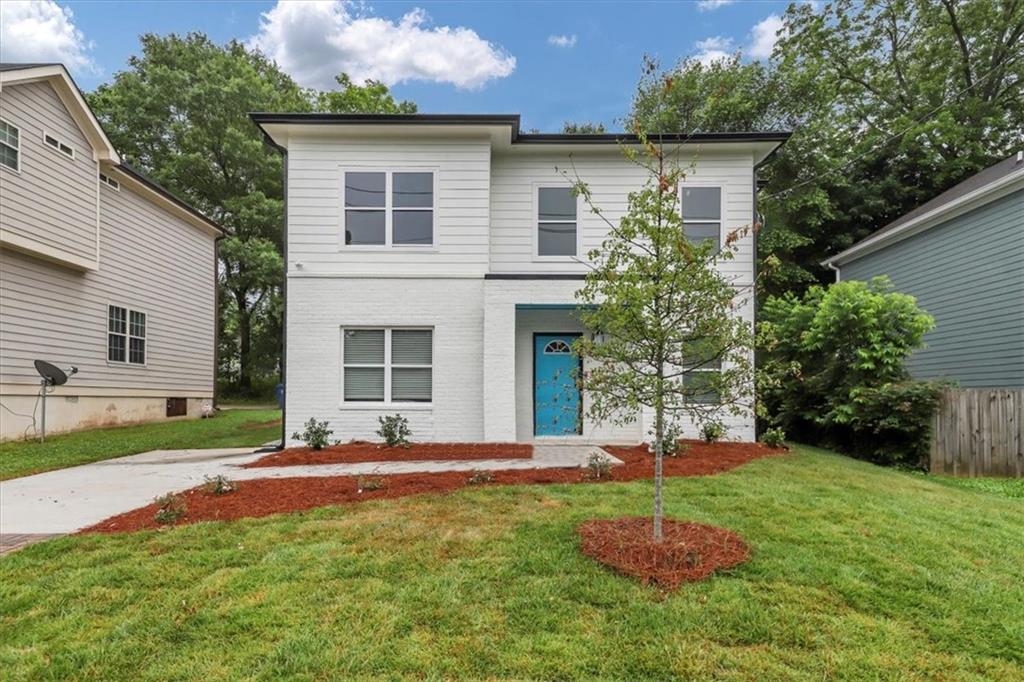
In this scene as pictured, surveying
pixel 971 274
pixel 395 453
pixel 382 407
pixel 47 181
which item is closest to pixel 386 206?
pixel 382 407

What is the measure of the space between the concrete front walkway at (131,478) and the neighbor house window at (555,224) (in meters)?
3.96

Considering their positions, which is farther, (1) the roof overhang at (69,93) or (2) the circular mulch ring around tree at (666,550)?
(1) the roof overhang at (69,93)

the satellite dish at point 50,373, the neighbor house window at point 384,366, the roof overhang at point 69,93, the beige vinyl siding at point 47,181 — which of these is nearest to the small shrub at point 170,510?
the neighbor house window at point 384,366

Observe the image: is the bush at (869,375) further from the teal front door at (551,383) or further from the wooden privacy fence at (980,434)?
the teal front door at (551,383)

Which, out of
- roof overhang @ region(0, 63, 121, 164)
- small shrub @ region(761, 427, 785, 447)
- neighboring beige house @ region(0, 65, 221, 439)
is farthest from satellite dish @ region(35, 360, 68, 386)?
small shrub @ region(761, 427, 785, 447)

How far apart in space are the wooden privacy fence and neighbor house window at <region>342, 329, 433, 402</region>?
889cm

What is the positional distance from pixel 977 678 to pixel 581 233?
28.8 feet

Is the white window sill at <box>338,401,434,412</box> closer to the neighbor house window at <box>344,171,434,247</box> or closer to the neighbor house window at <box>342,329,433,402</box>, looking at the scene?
the neighbor house window at <box>342,329,433,402</box>

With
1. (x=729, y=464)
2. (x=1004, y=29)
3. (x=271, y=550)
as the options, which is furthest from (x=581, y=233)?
(x=1004, y=29)

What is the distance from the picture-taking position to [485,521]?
4.66m

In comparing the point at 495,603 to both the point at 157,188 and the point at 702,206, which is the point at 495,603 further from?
the point at 157,188

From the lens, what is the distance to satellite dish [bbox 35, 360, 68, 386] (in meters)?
10.3

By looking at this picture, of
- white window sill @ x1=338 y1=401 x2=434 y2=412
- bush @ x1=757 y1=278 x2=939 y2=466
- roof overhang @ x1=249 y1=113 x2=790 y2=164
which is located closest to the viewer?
bush @ x1=757 y1=278 x2=939 y2=466

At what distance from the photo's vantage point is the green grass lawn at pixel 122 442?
27.4ft
